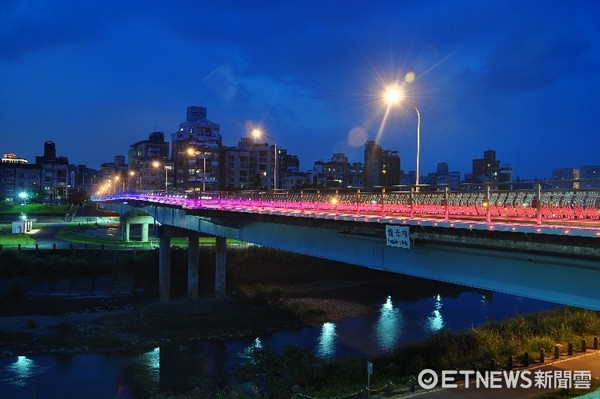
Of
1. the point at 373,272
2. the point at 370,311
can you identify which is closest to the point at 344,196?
the point at 370,311

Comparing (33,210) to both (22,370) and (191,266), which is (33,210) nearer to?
(191,266)

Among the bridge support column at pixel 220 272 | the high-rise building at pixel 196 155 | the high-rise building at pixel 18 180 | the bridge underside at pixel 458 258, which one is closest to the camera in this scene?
the bridge underside at pixel 458 258

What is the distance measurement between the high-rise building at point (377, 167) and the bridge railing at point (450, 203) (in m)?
107

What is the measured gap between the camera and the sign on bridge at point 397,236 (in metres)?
18.1

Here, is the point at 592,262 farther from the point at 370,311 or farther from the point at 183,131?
the point at 183,131

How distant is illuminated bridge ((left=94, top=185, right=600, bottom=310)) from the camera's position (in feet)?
44.4

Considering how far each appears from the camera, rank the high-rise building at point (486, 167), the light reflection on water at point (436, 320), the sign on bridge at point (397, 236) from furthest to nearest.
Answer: the high-rise building at point (486, 167), the light reflection on water at point (436, 320), the sign on bridge at point (397, 236)

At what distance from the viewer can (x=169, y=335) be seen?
3794 cm

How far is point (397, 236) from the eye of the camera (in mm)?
18594

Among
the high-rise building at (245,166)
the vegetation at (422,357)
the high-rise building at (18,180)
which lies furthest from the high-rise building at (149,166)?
the vegetation at (422,357)

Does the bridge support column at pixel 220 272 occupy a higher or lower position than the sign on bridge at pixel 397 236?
lower

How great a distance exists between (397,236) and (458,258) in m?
2.35

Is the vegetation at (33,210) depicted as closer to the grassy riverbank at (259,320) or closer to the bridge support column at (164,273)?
the grassy riverbank at (259,320)

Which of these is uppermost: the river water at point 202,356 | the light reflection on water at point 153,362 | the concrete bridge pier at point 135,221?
the concrete bridge pier at point 135,221
